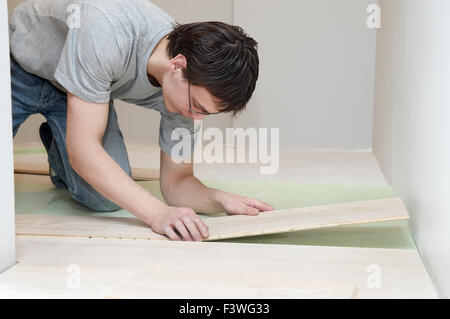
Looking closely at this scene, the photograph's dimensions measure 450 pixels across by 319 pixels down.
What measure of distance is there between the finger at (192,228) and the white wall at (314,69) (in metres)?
2.48

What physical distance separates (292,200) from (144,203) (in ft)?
2.94

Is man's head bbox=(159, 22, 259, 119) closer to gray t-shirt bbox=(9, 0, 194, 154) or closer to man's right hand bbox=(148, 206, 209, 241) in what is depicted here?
gray t-shirt bbox=(9, 0, 194, 154)

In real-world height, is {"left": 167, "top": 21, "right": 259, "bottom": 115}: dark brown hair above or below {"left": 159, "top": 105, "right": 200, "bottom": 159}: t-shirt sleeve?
above

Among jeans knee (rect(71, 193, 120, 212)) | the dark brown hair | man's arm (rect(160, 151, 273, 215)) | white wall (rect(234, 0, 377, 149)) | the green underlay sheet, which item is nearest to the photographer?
the dark brown hair

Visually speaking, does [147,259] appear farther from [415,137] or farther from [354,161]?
[354,161]

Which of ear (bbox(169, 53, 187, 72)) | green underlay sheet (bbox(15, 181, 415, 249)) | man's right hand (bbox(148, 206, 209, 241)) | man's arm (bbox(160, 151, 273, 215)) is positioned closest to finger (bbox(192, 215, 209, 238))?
man's right hand (bbox(148, 206, 209, 241))

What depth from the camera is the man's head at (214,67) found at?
179 cm

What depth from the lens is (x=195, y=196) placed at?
2320mm

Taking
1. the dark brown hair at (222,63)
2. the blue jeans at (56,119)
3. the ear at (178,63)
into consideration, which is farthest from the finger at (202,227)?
the blue jeans at (56,119)

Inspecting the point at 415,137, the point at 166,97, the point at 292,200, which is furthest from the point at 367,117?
the point at 166,97

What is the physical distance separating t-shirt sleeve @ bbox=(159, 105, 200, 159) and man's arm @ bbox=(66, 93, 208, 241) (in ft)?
1.16

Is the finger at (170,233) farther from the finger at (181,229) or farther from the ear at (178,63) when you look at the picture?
the ear at (178,63)

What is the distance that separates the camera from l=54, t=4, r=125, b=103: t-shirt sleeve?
1.87m

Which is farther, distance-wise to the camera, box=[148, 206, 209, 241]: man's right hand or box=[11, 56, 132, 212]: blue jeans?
box=[11, 56, 132, 212]: blue jeans
